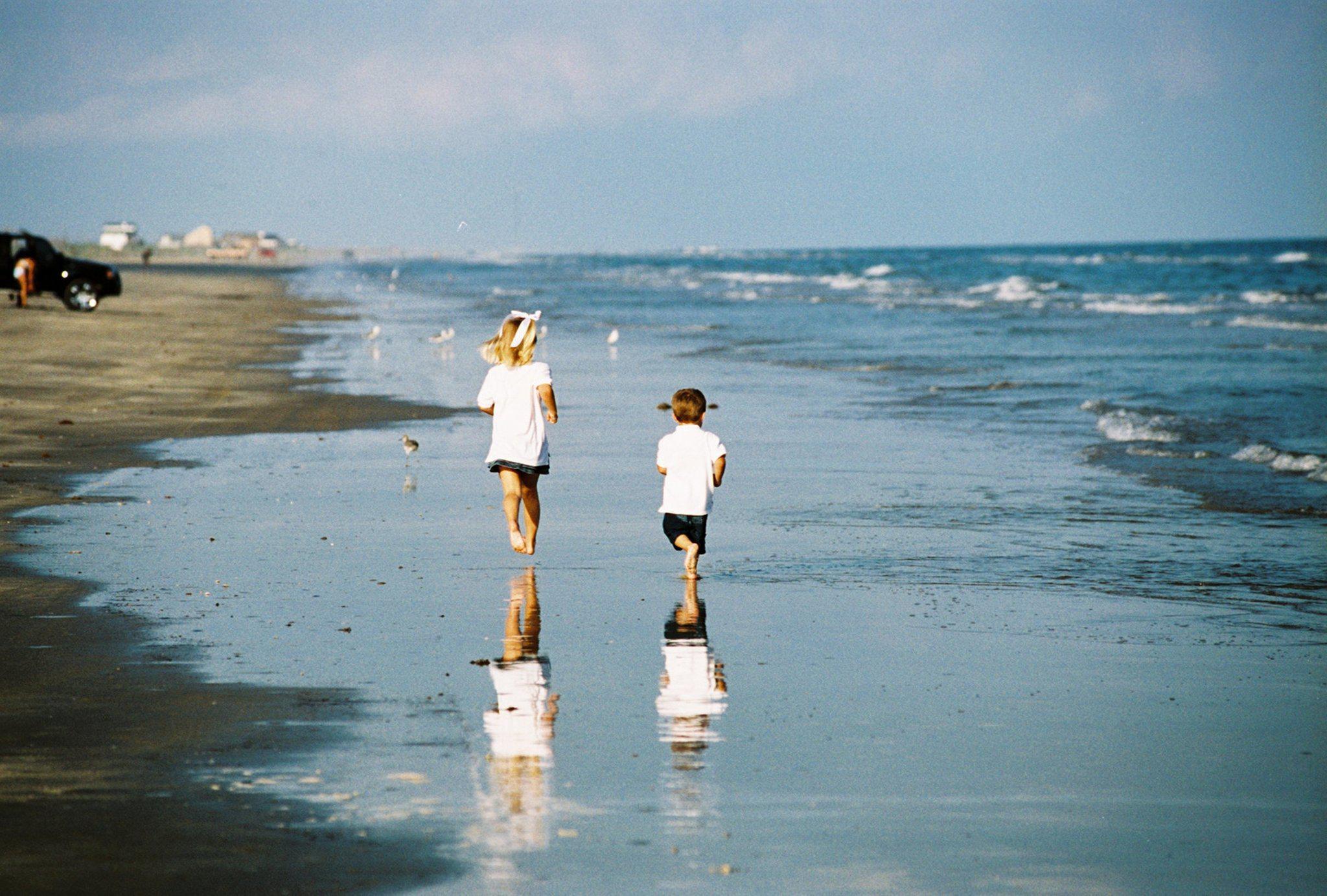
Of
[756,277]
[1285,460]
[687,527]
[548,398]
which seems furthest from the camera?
[756,277]

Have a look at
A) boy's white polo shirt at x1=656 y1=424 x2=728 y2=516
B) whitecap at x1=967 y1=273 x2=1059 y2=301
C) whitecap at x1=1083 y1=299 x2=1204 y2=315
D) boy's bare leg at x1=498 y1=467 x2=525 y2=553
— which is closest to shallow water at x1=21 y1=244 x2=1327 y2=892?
boy's bare leg at x1=498 y1=467 x2=525 y2=553

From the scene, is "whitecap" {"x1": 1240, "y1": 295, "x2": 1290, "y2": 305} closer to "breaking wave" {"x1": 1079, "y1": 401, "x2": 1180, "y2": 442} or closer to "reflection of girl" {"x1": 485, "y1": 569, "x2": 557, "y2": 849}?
"breaking wave" {"x1": 1079, "y1": 401, "x2": 1180, "y2": 442}

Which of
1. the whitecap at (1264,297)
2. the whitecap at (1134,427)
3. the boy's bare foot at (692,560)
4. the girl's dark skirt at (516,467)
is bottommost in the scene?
the boy's bare foot at (692,560)

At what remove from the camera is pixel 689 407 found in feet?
30.0

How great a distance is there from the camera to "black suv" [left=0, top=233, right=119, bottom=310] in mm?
38000

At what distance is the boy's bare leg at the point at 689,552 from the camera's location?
8.64m

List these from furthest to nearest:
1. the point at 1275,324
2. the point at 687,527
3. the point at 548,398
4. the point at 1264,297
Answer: the point at 1264,297
the point at 1275,324
the point at 548,398
the point at 687,527

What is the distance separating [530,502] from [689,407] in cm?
120

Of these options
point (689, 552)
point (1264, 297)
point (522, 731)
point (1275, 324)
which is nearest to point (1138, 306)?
point (1264, 297)

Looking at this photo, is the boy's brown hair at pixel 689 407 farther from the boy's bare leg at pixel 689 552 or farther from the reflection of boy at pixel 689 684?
the reflection of boy at pixel 689 684

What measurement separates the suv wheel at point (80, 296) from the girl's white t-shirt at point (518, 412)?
3161 centimetres

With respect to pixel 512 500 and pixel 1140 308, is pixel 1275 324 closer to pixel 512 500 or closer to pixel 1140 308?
Answer: pixel 1140 308

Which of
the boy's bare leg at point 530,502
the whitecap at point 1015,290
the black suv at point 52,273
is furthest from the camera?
the whitecap at point 1015,290

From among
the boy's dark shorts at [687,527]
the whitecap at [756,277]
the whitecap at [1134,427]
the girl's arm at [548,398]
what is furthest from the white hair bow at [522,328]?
the whitecap at [756,277]
